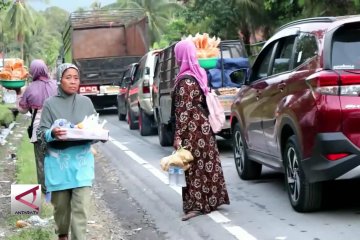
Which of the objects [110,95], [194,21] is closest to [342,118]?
[110,95]

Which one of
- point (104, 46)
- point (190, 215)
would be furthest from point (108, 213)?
point (104, 46)

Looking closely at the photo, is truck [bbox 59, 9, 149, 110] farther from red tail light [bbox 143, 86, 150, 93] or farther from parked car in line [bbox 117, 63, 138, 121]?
red tail light [bbox 143, 86, 150, 93]

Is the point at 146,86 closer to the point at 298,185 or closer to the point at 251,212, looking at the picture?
the point at 251,212

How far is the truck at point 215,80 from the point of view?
12344 millimetres

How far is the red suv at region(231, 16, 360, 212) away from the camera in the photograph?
6.56 meters

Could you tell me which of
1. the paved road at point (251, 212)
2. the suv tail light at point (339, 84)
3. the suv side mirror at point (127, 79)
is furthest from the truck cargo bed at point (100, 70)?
the suv tail light at point (339, 84)

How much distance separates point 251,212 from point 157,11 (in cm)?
5625

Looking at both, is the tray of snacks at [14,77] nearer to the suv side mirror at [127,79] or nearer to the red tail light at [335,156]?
the red tail light at [335,156]

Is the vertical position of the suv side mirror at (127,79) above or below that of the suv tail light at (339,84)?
below

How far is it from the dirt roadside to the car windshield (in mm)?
2529

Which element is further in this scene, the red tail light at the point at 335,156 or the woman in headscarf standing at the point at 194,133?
the woman in headscarf standing at the point at 194,133

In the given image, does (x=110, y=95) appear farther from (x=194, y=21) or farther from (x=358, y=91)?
(x=358, y=91)

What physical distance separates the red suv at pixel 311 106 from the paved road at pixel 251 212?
1.19 feet

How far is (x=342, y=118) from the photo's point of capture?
6.54 metres
